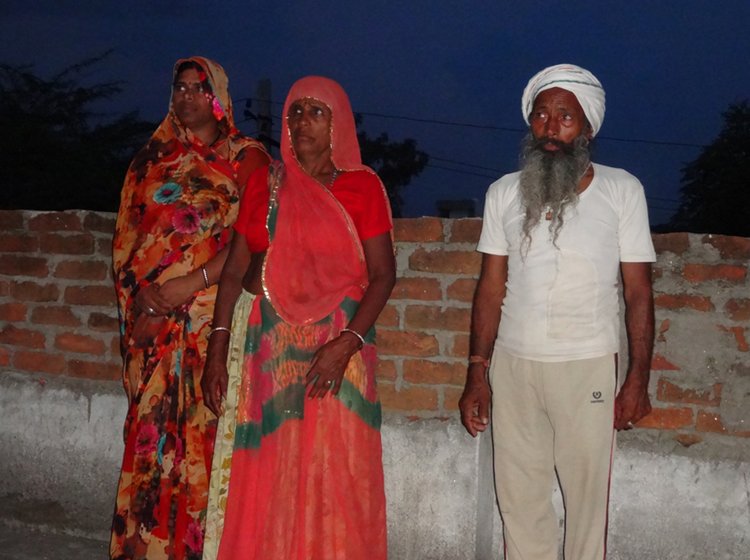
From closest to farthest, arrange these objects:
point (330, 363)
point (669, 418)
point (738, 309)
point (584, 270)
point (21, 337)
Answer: point (584, 270)
point (330, 363)
point (738, 309)
point (669, 418)
point (21, 337)

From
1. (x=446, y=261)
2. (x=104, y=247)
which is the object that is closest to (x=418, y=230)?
(x=446, y=261)

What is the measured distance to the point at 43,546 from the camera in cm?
402

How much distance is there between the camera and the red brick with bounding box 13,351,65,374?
13.6 feet

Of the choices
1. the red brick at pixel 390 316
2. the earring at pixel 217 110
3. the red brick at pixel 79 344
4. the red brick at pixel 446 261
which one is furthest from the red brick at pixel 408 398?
the red brick at pixel 79 344

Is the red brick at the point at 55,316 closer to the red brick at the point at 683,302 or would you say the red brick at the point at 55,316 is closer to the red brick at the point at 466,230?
the red brick at the point at 466,230

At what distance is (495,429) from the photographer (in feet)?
9.34

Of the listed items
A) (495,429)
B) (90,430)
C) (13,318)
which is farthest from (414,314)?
(13,318)

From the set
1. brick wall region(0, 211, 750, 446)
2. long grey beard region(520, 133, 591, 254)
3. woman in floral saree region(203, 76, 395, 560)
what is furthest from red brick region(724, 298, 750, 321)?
woman in floral saree region(203, 76, 395, 560)

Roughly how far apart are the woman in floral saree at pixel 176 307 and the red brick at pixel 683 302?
5.60 feet

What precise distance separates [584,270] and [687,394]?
94 centimetres

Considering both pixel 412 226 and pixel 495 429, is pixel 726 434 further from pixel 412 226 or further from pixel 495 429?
pixel 412 226

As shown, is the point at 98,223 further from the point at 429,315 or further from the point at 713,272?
the point at 713,272

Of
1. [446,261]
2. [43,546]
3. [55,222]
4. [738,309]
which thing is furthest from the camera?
[55,222]

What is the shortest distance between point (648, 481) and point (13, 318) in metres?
3.17
